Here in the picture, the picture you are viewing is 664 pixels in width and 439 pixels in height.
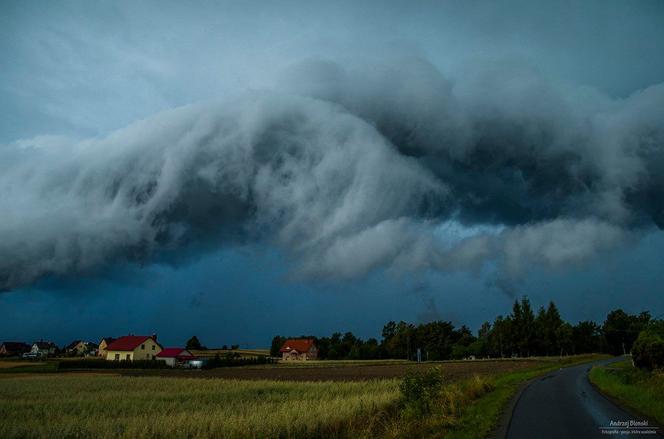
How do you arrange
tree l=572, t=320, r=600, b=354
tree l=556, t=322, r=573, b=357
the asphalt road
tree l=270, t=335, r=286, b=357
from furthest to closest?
tree l=270, t=335, r=286, b=357
tree l=572, t=320, r=600, b=354
tree l=556, t=322, r=573, b=357
the asphalt road

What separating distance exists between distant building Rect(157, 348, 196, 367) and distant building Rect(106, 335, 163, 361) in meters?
2.62

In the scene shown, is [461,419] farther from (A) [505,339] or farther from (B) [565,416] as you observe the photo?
(A) [505,339]

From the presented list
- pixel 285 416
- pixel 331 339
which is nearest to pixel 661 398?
pixel 285 416

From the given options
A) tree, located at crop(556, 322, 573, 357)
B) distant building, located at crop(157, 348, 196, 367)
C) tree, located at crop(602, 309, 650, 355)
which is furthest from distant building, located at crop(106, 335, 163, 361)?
tree, located at crop(602, 309, 650, 355)

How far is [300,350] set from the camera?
17050cm

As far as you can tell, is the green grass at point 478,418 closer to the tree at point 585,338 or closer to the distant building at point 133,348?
the distant building at point 133,348

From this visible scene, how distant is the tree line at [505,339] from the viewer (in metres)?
123

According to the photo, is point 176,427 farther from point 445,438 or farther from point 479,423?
point 479,423

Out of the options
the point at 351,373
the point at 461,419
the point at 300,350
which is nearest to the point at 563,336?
the point at 351,373

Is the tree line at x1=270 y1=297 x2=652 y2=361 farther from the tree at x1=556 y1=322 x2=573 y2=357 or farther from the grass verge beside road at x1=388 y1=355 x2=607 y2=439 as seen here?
the grass verge beside road at x1=388 y1=355 x2=607 y2=439

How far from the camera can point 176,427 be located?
1659 cm

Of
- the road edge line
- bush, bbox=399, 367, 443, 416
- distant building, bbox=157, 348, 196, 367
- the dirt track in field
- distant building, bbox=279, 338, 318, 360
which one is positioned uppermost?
bush, bbox=399, 367, 443, 416

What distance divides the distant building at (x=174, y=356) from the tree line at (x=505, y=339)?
182 ft

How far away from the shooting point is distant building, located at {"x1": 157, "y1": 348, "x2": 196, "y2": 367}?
118844 millimetres
